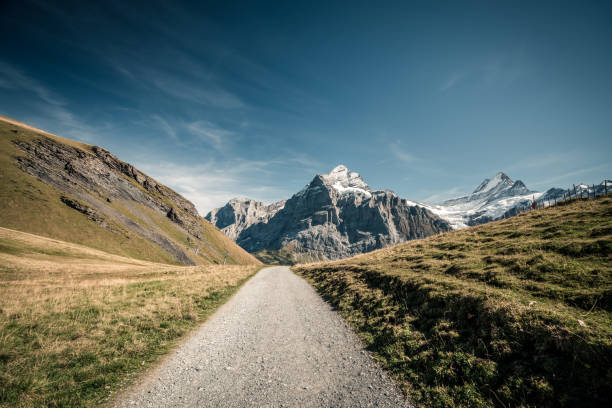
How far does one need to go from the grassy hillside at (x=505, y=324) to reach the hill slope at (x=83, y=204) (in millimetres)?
101406

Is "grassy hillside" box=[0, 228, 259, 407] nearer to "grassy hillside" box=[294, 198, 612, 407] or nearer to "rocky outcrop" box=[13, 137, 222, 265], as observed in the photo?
"grassy hillside" box=[294, 198, 612, 407]

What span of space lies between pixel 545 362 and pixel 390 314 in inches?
233

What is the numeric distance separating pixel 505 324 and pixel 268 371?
7.90 m

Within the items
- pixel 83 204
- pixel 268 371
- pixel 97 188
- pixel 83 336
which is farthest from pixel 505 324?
pixel 97 188

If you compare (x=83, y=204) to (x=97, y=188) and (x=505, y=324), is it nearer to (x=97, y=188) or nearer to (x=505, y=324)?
(x=97, y=188)

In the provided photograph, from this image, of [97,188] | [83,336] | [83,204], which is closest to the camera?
[83,336]

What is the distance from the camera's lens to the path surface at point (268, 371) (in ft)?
19.4

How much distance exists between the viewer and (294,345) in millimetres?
9242

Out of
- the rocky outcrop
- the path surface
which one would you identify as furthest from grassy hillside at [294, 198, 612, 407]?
the rocky outcrop

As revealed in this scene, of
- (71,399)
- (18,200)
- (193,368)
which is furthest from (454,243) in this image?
(18,200)

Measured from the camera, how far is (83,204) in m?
94.5

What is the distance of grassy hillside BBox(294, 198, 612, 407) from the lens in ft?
17.6

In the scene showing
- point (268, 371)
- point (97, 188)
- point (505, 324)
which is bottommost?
point (268, 371)

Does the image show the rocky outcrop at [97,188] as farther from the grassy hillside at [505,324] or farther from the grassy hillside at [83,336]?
the grassy hillside at [505,324]
